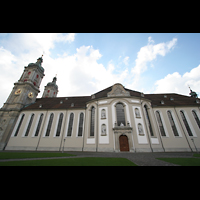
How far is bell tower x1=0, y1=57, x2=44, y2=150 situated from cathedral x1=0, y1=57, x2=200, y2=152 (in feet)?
0.54

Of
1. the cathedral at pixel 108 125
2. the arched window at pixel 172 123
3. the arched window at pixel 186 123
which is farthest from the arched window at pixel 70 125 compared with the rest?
the arched window at pixel 186 123

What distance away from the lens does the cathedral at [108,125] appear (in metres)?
16.8

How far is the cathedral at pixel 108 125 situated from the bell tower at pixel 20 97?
0.16 metres

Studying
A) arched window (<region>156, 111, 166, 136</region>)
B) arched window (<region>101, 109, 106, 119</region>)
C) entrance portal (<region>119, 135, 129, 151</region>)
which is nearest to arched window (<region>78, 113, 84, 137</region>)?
arched window (<region>101, 109, 106, 119</region>)

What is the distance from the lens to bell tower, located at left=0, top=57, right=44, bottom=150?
21281 mm

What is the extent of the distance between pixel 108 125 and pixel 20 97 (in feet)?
78.2

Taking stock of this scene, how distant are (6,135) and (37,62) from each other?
945 inches

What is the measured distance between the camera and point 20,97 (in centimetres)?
2562

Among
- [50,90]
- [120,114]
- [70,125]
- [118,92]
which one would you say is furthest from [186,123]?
[50,90]

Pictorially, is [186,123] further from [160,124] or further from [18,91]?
[18,91]

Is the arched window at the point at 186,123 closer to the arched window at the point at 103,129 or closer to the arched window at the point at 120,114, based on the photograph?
the arched window at the point at 120,114
